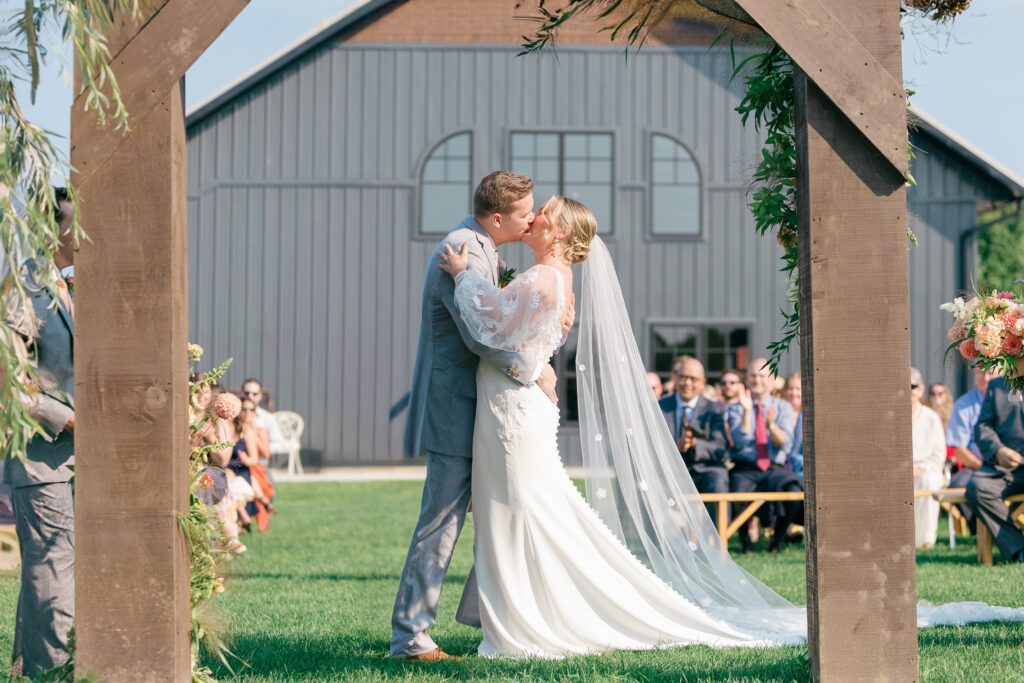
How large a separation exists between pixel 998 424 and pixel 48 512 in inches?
299

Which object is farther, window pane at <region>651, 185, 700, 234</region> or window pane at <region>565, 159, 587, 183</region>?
window pane at <region>651, 185, 700, 234</region>

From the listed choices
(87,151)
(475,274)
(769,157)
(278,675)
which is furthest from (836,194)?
(278,675)

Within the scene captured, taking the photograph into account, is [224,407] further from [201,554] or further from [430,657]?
[430,657]

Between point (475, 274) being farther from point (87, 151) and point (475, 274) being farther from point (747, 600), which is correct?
point (747, 600)

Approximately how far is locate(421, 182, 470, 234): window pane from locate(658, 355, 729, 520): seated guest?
37.4 feet

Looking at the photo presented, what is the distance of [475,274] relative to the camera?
5152 millimetres

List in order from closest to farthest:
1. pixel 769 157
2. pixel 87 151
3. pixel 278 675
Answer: pixel 87 151, pixel 278 675, pixel 769 157

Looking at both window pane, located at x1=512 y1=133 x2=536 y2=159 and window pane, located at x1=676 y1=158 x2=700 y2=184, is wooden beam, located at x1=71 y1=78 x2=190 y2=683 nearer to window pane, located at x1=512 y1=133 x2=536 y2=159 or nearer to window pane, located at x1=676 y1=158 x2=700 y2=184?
window pane, located at x1=512 y1=133 x2=536 y2=159

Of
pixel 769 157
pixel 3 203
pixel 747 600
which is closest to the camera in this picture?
pixel 3 203

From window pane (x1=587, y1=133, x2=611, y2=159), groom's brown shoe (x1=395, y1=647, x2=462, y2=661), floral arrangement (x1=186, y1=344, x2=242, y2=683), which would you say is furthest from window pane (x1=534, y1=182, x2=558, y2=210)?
floral arrangement (x1=186, y1=344, x2=242, y2=683)

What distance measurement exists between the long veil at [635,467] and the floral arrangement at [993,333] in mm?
1480

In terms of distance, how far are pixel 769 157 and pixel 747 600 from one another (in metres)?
2.41

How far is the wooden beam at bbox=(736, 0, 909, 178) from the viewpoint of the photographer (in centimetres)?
401

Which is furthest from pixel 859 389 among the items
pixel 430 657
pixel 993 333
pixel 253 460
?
pixel 253 460
